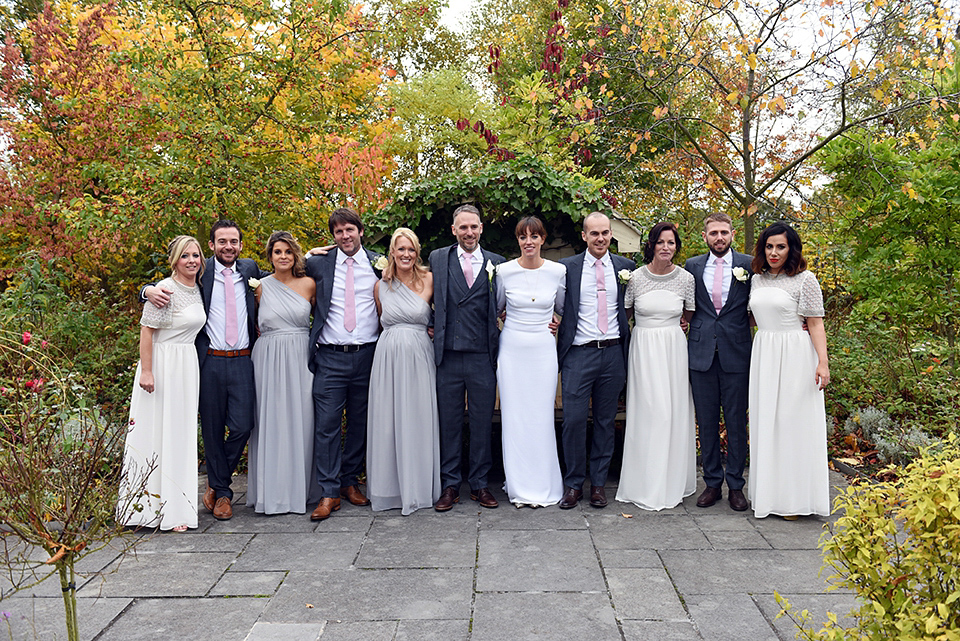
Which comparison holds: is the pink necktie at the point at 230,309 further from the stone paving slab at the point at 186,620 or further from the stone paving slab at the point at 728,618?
the stone paving slab at the point at 728,618

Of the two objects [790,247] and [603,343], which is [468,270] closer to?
[603,343]

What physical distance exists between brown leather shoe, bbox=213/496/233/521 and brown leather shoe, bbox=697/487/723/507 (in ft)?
10.4

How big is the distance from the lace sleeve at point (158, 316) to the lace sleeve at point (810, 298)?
13.2ft

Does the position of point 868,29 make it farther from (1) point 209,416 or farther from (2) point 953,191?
(1) point 209,416

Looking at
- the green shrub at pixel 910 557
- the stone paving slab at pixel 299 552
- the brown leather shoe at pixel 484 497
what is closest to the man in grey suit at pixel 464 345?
the brown leather shoe at pixel 484 497

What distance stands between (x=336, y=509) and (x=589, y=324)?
2153 millimetres

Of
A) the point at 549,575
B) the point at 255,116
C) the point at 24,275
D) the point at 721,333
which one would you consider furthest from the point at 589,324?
the point at 24,275

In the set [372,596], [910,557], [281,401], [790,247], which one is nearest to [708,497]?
[790,247]

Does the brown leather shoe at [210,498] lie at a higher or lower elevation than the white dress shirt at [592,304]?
lower

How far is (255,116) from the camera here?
7.74 meters

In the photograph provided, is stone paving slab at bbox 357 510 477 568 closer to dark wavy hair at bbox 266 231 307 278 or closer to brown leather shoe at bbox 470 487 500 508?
brown leather shoe at bbox 470 487 500 508

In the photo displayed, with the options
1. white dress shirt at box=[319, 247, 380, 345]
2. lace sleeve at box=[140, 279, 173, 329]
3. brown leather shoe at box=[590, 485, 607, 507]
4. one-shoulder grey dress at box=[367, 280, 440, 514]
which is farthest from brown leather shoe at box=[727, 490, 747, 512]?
lace sleeve at box=[140, 279, 173, 329]

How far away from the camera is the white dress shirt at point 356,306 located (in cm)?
504

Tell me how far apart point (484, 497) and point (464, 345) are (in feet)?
3.55
